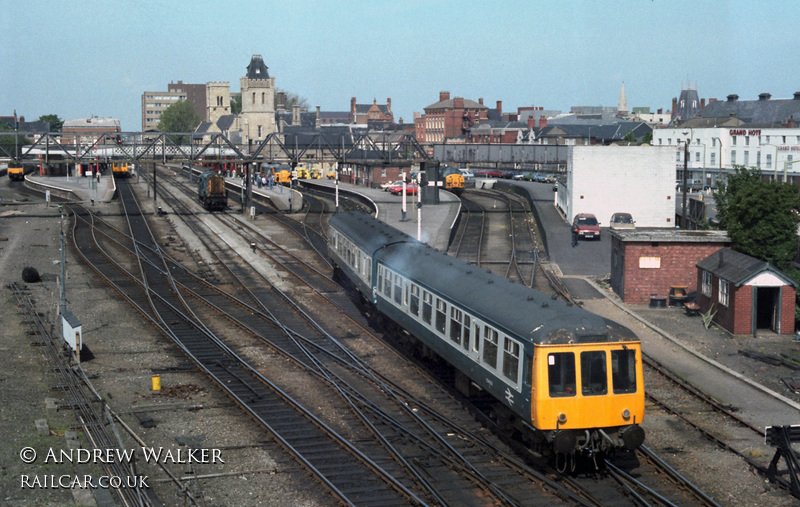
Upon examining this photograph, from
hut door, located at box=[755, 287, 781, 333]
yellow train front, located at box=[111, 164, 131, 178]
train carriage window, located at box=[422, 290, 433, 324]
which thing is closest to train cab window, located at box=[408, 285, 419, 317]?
train carriage window, located at box=[422, 290, 433, 324]

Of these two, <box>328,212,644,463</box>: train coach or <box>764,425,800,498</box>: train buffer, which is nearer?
<box>328,212,644,463</box>: train coach

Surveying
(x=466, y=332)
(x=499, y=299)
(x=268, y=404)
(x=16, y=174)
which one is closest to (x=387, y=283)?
(x=268, y=404)

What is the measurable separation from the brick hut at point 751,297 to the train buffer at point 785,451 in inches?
526

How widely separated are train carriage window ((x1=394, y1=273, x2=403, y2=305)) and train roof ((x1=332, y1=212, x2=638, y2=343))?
254 millimetres

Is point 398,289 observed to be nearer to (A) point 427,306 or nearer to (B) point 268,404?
(A) point 427,306

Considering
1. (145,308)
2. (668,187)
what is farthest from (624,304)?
(668,187)

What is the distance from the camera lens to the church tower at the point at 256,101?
14100 cm

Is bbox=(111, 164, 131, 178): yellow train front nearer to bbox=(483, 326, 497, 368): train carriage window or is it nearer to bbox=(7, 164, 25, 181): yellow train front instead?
bbox=(7, 164, 25, 181): yellow train front

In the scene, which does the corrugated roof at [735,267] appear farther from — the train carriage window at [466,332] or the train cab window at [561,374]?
the train cab window at [561,374]

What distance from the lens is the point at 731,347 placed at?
26.8 meters

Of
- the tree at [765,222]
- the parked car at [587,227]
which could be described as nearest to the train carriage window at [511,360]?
the tree at [765,222]

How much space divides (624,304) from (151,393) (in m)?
20.0

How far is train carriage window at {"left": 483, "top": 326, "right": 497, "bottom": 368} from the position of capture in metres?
16.3

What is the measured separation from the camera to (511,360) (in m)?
15.5
